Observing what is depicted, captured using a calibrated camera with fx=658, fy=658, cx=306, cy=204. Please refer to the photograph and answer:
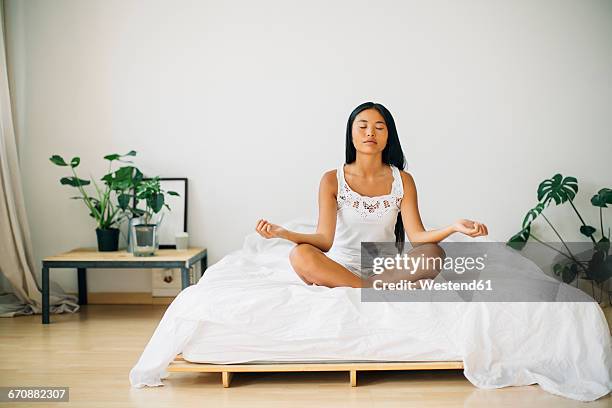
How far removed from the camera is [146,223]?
3955mm

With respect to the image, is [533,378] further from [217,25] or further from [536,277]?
[217,25]

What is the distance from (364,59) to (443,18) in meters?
0.57

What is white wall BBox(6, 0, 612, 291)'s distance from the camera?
13.9ft

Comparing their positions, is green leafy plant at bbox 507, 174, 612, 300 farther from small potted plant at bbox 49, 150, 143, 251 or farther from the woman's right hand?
small potted plant at bbox 49, 150, 143, 251

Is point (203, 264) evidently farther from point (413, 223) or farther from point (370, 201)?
point (413, 223)

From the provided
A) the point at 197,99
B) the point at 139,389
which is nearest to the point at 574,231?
the point at 197,99

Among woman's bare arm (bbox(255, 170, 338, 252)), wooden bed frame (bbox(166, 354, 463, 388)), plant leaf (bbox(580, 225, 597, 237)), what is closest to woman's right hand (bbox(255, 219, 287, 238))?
woman's bare arm (bbox(255, 170, 338, 252))

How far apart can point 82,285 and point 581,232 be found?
10.6 ft

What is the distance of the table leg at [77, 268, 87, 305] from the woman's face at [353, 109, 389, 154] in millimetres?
2285

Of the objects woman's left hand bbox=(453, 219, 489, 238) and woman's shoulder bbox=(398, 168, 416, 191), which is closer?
woman's left hand bbox=(453, 219, 489, 238)

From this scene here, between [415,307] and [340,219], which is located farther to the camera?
[340,219]

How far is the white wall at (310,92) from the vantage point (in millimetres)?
4238

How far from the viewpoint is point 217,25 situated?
427 centimetres

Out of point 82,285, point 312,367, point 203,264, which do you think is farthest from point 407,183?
point 82,285
